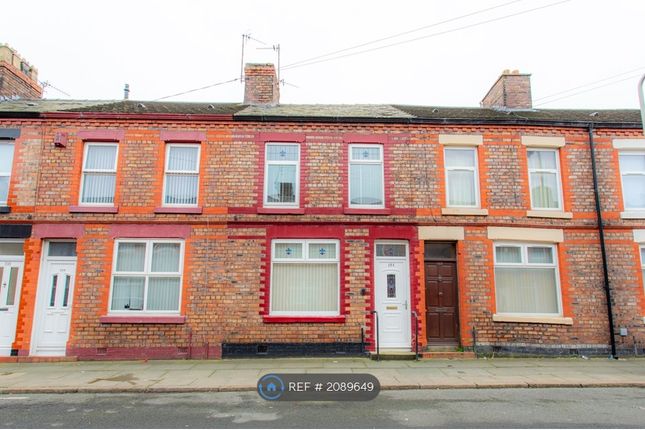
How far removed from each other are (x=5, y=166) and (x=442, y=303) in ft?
39.8

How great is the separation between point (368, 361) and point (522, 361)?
145 inches

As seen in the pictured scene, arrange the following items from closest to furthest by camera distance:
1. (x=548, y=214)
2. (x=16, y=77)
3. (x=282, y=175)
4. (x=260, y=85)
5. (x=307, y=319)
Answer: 1. (x=307, y=319)
2. (x=548, y=214)
3. (x=282, y=175)
4. (x=260, y=85)
5. (x=16, y=77)

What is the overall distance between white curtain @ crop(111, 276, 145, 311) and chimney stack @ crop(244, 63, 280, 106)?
635 centimetres

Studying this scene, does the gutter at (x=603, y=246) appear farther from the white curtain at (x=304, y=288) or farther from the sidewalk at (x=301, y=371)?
the white curtain at (x=304, y=288)

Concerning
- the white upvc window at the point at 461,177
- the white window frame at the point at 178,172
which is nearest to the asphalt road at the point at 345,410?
the white window frame at the point at 178,172

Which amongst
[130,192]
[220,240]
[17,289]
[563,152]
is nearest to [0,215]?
[17,289]

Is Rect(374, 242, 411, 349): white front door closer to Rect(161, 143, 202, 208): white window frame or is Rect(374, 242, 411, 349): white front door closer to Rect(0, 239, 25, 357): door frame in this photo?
Rect(161, 143, 202, 208): white window frame

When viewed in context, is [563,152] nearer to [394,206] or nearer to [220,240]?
[394,206]

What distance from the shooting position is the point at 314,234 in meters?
10.5

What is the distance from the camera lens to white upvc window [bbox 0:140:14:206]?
34.7 feet

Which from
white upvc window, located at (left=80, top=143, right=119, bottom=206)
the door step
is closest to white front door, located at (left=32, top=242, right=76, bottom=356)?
white upvc window, located at (left=80, top=143, right=119, bottom=206)

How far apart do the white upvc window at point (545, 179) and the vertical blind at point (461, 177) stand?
62.4 inches

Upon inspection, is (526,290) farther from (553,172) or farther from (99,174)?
(99,174)

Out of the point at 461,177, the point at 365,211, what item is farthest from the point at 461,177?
Result: the point at 365,211
